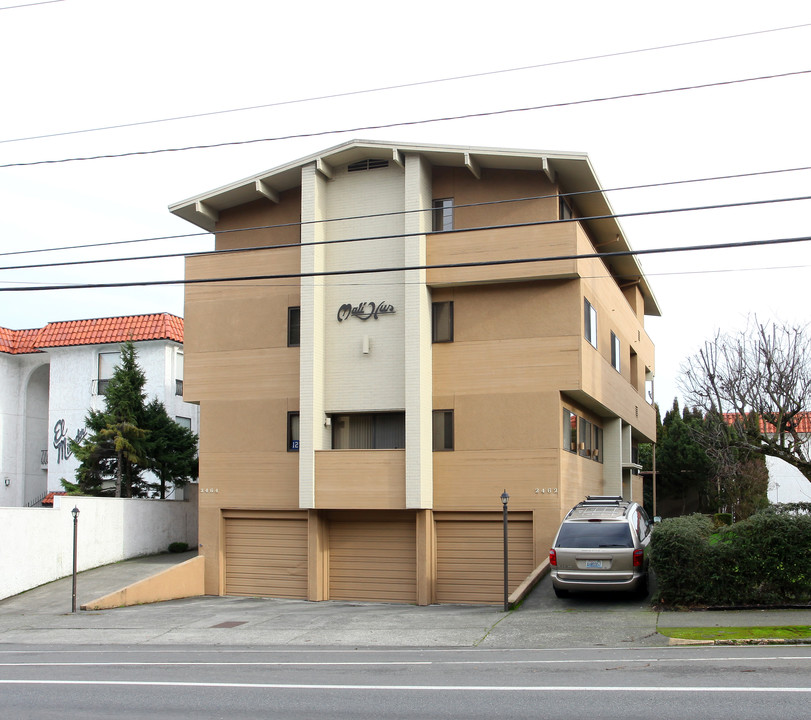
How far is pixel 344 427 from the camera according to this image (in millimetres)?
25859

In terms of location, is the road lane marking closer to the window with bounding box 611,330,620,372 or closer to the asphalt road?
the asphalt road

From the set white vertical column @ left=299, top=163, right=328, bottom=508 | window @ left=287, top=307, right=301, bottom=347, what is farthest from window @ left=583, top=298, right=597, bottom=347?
window @ left=287, top=307, right=301, bottom=347

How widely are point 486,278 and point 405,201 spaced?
3.14 metres

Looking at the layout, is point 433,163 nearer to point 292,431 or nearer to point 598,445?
point 292,431

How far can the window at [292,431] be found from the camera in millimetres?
25938

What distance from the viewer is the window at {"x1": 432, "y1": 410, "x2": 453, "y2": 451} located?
2487 centimetres

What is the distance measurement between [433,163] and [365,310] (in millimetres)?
4522

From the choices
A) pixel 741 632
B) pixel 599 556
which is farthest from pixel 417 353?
pixel 741 632

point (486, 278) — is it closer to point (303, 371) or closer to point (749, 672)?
point (303, 371)

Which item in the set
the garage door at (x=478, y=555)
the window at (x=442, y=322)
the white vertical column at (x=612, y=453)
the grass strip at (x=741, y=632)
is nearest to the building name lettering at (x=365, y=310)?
the window at (x=442, y=322)

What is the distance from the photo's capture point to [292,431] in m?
26.1

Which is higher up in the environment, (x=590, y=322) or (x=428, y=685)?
(x=590, y=322)

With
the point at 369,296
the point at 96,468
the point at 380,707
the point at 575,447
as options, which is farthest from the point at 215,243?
the point at 380,707

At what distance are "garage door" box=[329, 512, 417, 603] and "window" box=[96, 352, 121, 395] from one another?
49.9ft
